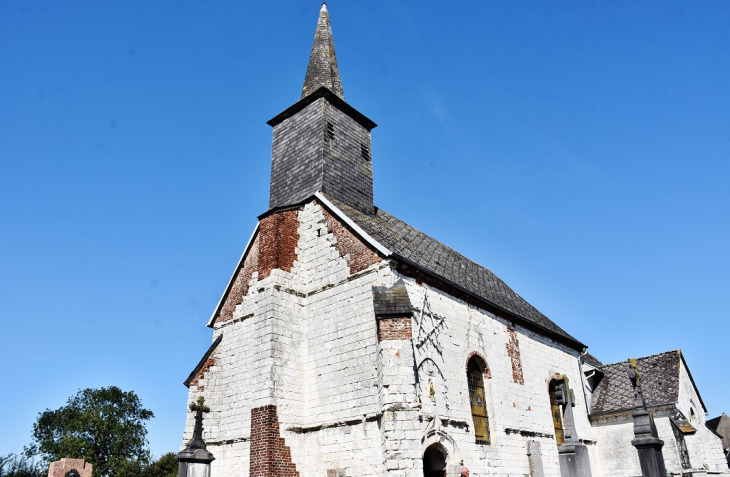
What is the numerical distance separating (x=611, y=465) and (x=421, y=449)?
11.6 metres

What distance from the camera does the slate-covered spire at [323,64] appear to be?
62.3ft

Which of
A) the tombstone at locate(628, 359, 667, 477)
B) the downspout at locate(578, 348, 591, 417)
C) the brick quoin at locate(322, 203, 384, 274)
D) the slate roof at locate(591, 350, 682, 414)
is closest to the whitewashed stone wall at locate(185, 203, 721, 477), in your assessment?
the brick quoin at locate(322, 203, 384, 274)

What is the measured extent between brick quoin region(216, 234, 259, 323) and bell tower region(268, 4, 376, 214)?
1.76 m

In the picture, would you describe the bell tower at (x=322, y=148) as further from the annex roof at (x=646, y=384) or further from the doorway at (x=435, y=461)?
the annex roof at (x=646, y=384)

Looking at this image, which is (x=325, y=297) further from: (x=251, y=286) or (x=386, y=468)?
(x=386, y=468)

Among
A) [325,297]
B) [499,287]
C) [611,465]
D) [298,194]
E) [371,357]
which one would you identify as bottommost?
[611,465]

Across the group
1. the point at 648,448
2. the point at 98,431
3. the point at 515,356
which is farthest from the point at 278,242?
the point at 98,431

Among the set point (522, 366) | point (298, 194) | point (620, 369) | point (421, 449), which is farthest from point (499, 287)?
point (421, 449)

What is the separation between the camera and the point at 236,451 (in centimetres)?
1283

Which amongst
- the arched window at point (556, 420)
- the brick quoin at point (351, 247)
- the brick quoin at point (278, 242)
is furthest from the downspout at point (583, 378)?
the brick quoin at point (278, 242)

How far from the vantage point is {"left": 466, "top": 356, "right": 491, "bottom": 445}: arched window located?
13.8 metres

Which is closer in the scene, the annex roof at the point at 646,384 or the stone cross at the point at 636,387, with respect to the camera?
the stone cross at the point at 636,387

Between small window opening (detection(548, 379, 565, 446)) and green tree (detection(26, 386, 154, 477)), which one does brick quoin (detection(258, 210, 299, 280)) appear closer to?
small window opening (detection(548, 379, 565, 446))

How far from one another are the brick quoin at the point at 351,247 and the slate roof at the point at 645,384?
12.3 m
